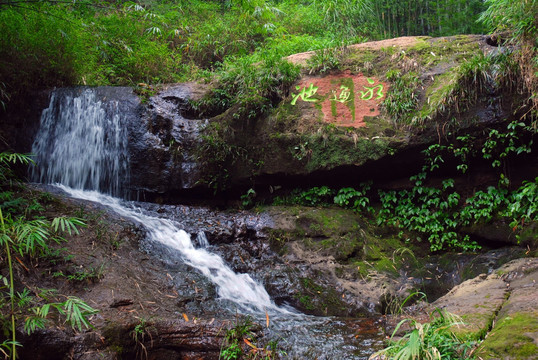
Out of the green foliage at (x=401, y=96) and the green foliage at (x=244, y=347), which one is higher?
the green foliage at (x=401, y=96)

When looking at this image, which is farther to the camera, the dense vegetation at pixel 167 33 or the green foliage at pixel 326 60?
the green foliage at pixel 326 60

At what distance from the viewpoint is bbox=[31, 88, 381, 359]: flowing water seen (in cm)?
437

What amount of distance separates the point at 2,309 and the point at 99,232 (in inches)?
58.4

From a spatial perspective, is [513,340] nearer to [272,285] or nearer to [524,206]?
[272,285]

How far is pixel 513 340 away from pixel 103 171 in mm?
6011

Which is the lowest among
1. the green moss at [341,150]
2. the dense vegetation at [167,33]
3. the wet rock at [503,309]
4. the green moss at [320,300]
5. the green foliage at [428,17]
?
the green moss at [320,300]

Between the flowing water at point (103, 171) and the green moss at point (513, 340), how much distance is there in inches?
83.2

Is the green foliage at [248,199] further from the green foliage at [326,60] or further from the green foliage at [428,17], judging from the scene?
the green foliage at [428,17]

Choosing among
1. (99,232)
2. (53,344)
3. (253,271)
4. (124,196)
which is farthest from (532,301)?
(124,196)

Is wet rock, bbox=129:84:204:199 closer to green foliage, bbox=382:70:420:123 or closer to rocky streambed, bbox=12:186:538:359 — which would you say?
rocky streambed, bbox=12:186:538:359

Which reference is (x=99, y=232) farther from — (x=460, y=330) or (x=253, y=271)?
(x=460, y=330)

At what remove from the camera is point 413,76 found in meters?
5.78

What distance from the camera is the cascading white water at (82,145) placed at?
20.1 ft

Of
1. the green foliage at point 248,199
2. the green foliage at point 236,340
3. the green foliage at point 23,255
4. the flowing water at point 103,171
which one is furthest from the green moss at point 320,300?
the green foliage at point 23,255
